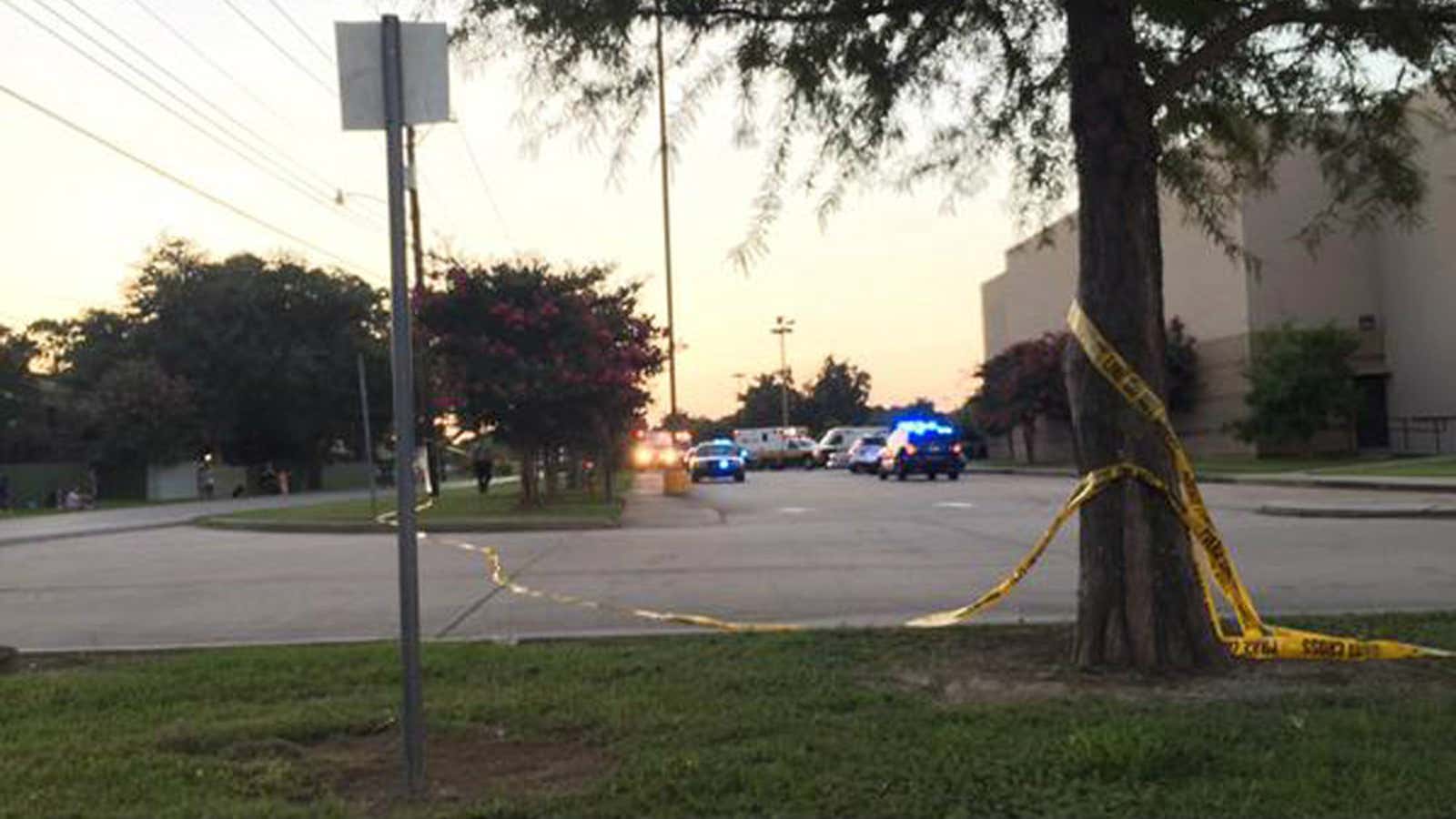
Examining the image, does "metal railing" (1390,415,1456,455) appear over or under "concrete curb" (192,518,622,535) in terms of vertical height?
over

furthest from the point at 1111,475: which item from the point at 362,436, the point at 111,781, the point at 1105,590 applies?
the point at 362,436

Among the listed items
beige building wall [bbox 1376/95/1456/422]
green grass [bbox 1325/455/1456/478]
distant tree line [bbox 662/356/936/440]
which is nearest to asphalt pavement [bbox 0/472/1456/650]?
green grass [bbox 1325/455/1456/478]

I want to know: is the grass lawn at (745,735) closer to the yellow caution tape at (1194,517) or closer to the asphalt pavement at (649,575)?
the yellow caution tape at (1194,517)

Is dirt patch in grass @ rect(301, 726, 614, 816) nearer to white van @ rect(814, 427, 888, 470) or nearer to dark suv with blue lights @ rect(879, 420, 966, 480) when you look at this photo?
dark suv with blue lights @ rect(879, 420, 966, 480)

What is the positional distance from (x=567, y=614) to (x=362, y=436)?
58809mm

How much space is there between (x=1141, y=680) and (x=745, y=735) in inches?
89.3

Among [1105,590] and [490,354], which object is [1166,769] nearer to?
[1105,590]

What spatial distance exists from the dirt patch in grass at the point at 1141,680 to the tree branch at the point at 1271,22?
10.4 feet

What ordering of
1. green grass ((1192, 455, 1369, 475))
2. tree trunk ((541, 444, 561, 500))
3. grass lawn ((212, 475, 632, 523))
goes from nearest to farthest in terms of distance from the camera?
grass lawn ((212, 475, 632, 523)), tree trunk ((541, 444, 561, 500)), green grass ((1192, 455, 1369, 475))

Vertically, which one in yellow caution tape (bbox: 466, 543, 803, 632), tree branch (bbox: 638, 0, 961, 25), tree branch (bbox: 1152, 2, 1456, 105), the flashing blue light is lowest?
yellow caution tape (bbox: 466, 543, 803, 632)

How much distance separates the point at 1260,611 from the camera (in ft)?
35.4

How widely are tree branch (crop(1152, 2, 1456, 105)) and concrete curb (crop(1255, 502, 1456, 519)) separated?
14900 mm

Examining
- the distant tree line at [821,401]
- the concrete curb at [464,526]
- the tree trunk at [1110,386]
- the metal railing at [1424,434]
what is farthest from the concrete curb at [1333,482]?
the distant tree line at [821,401]

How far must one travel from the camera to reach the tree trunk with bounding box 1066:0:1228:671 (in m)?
7.50
